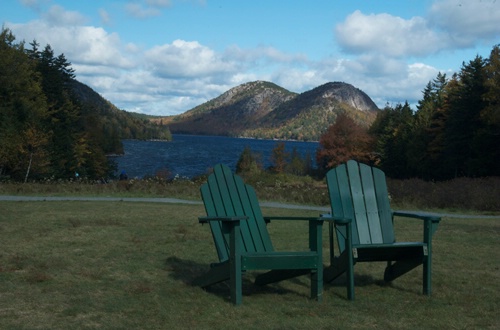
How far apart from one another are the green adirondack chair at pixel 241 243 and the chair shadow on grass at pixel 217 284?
13 cm

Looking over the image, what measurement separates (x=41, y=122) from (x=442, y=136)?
3277 cm

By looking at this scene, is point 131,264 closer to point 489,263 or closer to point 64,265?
point 64,265

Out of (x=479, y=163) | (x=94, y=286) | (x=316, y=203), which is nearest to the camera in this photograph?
(x=94, y=286)

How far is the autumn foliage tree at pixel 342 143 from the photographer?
61969mm

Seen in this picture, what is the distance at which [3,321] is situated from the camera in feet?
13.9

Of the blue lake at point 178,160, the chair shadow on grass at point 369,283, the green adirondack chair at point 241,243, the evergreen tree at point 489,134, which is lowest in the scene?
the blue lake at point 178,160

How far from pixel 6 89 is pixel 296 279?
146 feet

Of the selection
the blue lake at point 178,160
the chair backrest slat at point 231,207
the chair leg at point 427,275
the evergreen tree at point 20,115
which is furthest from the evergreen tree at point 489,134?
the chair backrest slat at point 231,207

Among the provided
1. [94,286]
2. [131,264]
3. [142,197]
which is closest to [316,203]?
[142,197]

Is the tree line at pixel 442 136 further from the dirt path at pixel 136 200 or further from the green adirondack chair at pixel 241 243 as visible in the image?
the green adirondack chair at pixel 241 243

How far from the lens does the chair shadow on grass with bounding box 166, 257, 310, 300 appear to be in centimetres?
566

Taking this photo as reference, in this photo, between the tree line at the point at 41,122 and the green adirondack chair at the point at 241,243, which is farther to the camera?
the tree line at the point at 41,122

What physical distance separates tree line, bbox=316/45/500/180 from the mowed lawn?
33961 mm

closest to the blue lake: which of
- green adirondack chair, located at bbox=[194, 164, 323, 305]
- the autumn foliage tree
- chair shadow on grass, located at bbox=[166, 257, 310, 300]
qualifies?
the autumn foliage tree
